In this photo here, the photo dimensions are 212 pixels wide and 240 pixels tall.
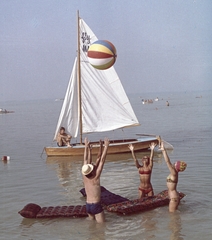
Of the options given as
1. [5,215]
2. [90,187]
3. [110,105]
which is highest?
[110,105]

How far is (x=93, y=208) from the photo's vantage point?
9781 mm

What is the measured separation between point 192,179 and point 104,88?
848 centimetres

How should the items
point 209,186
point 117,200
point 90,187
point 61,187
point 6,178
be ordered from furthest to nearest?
point 6,178
point 61,187
point 209,186
point 117,200
point 90,187

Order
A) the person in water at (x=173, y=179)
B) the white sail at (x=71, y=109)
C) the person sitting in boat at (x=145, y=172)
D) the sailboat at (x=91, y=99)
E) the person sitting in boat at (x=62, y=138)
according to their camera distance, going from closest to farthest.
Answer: the person in water at (x=173, y=179) < the person sitting in boat at (x=145, y=172) < the person sitting in boat at (x=62, y=138) < the white sail at (x=71, y=109) < the sailboat at (x=91, y=99)

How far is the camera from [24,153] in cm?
2344

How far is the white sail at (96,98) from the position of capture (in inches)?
841

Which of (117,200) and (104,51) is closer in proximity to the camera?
(117,200)

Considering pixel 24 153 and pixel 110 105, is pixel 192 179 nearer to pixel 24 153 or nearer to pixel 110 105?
pixel 110 105

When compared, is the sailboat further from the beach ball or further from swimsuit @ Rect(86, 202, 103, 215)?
swimsuit @ Rect(86, 202, 103, 215)

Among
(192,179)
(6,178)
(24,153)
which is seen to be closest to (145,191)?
(192,179)

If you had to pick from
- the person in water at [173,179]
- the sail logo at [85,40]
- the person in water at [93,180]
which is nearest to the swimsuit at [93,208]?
the person in water at [93,180]

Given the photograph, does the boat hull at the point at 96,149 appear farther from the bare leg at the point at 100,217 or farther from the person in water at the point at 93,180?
the person in water at the point at 93,180

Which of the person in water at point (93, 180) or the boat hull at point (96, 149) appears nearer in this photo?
the person in water at point (93, 180)

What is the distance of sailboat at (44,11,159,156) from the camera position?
69.8ft
